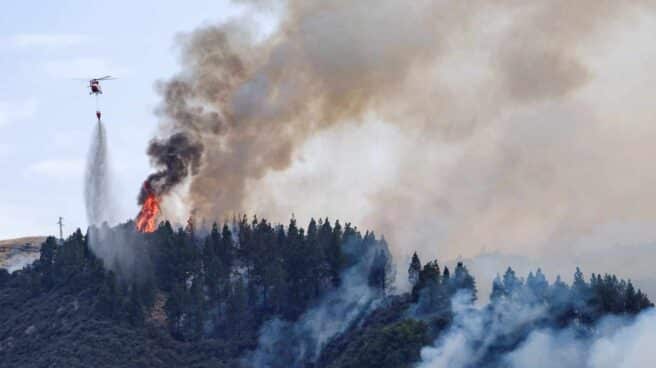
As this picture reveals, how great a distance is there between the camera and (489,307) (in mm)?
190250

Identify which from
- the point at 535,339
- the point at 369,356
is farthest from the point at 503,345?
the point at 369,356

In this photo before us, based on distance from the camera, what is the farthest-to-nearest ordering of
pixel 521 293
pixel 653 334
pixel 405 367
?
1. pixel 521 293
2. pixel 405 367
3. pixel 653 334

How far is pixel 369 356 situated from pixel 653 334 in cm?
3675

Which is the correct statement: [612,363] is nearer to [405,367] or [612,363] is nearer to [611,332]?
[611,332]

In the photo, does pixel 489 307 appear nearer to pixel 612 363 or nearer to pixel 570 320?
pixel 570 320

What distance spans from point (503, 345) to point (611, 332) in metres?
13.5

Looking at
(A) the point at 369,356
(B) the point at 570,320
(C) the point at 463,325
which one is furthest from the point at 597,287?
(A) the point at 369,356

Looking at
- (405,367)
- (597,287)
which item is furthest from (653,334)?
(405,367)

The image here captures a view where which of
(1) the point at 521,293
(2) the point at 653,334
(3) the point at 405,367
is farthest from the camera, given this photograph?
(1) the point at 521,293

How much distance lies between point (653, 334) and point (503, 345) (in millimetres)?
21109

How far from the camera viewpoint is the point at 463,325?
186m

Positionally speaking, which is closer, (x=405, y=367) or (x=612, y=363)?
(x=612, y=363)

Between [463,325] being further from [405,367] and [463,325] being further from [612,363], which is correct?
[612,363]

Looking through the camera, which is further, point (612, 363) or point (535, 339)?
point (535, 339)
